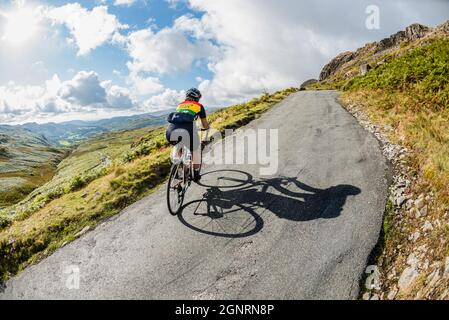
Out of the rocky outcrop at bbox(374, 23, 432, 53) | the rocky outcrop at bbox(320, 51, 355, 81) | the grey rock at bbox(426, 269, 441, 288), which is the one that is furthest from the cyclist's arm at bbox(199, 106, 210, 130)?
the rocky outcrop at bbox(320, 51, 355, 81)

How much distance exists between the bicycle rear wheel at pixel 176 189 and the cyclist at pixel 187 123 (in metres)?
0.76

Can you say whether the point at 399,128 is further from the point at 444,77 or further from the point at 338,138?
the point at 444,77

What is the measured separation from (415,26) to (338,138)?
115486 mm

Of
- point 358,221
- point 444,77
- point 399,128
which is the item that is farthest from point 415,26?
point 358,221

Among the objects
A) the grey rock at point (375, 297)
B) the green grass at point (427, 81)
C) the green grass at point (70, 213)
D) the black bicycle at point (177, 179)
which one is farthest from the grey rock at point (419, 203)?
the green grass at point (427, 81)

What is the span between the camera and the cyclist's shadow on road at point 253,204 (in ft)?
25.7

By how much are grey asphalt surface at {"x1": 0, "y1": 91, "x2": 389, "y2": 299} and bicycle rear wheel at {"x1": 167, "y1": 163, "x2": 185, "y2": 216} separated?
28cm

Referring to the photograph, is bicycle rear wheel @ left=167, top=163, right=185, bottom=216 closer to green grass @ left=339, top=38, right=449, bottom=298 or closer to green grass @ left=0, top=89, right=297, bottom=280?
green grass @ left=0, top=89, right=297, bottom=280

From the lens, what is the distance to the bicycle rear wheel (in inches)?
335

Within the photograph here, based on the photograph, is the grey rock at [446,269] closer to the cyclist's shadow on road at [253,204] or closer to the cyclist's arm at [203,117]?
the cyclist's shadow on road at [253,204]
